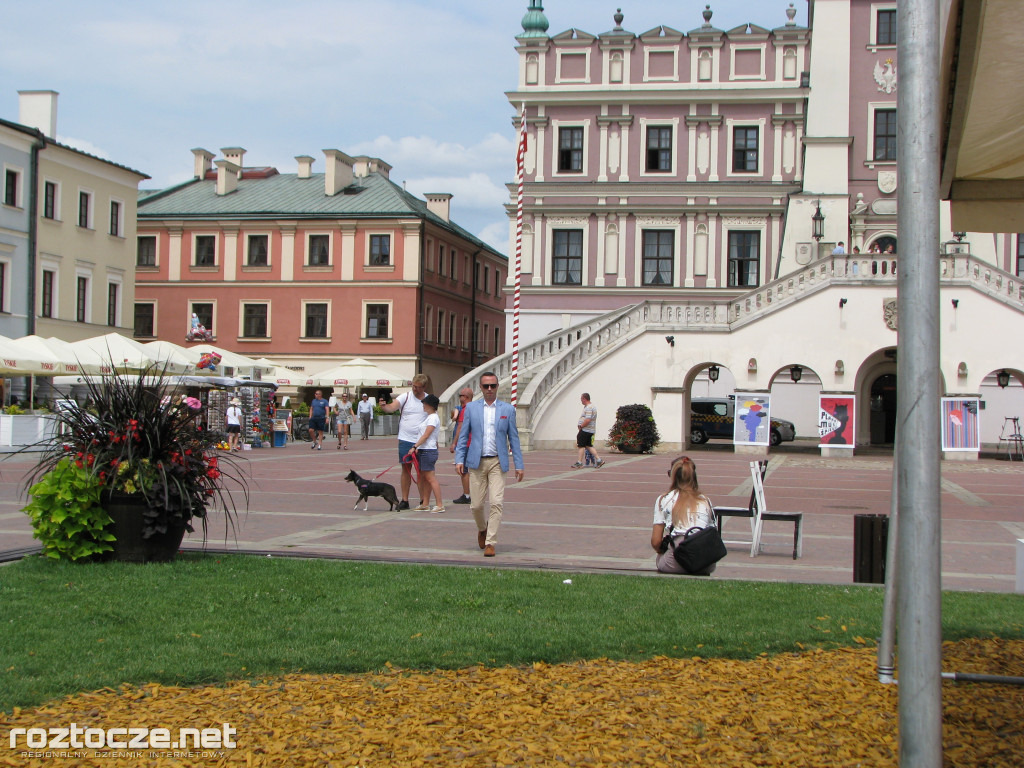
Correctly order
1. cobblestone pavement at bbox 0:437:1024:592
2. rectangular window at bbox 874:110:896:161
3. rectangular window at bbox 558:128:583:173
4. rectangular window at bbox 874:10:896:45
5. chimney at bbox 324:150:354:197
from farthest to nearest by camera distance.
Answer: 1. chimney at bbox 324:150:354:197
2. rectangular window at bbox 558:128:583:173
3. rectangular window at bbox 874:110:896:161
4. rectangular window at bbox 874:10:896:45
5. cobblestone pavement at bbox 0:437:1024:592

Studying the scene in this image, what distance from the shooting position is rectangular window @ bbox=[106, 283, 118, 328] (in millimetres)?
48531

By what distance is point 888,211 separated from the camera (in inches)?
1668

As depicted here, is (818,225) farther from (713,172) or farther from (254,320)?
(254,320)

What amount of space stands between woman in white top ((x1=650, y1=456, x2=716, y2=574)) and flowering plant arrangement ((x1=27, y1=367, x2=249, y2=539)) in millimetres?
3963

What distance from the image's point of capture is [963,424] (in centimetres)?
3341

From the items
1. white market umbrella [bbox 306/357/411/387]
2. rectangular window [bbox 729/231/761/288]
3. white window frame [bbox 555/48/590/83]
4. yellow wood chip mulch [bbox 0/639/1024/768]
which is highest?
white window frame [bbox 555/48/590/83]

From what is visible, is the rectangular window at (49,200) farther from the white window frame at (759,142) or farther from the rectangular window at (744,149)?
the rectangular window at (744,149)

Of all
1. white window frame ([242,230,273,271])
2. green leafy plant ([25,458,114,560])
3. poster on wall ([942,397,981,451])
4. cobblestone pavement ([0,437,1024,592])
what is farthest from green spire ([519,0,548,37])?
green leafy plant ([25,458,114,560])

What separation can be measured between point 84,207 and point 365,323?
53.9 ft

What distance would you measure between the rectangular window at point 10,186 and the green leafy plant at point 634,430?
2594 centimetres

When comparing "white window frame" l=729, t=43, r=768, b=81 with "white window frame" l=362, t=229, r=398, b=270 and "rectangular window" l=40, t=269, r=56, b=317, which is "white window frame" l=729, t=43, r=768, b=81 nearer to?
"white window frame" l=362, t=229, r=398, b=270

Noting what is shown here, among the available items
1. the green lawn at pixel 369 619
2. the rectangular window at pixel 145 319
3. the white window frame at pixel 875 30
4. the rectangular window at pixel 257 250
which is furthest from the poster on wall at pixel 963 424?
the rectangular window at pixel 145 319

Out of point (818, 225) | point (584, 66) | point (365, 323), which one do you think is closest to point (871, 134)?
point (818, 225)

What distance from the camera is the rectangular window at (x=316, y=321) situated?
58656mm
